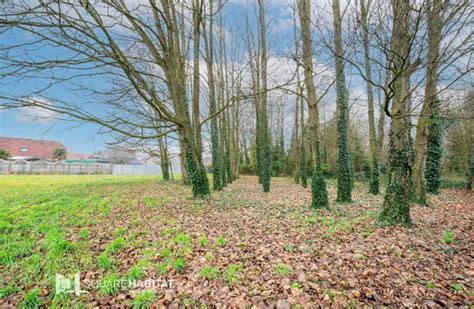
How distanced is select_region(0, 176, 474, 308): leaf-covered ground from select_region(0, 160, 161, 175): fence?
1090 inches

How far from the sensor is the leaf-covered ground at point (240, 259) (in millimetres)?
2504

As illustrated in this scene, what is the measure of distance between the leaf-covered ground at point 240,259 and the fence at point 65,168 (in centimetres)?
2770

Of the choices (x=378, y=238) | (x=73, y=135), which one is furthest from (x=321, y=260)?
(x=73, y=135)

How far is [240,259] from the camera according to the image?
328cm

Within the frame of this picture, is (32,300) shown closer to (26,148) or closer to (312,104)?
(312,104)

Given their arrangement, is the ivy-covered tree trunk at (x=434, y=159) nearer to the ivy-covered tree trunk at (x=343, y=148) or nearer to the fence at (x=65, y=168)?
the ivy-covered tree trunk at (x=343, y=148)

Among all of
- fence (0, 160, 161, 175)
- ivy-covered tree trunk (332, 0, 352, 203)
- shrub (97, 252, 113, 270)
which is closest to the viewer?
shrub (97, 252, 113, 270)

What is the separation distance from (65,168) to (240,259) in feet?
110

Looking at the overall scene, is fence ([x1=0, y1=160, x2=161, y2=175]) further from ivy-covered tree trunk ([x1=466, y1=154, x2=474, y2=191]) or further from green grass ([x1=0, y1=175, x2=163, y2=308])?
ivy-covered tree trunk ([x1=466, y1=154, x2=474, y2=191])

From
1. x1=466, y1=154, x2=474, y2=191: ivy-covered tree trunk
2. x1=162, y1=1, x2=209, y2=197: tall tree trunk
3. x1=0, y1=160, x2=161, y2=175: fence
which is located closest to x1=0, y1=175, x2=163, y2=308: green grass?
x1=162, y1=1, x2=209, y2=197: tall tree trunk

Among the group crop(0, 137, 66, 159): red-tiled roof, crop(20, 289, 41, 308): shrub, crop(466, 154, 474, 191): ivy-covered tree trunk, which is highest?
crop(0, 137, 66, 159): red-tiled roof

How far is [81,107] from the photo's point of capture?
203 inches

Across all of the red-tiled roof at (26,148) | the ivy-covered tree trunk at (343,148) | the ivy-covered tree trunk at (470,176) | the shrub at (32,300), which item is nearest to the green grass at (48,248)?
the shrub at (32,300)

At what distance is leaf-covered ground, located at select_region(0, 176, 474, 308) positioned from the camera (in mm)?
2504
